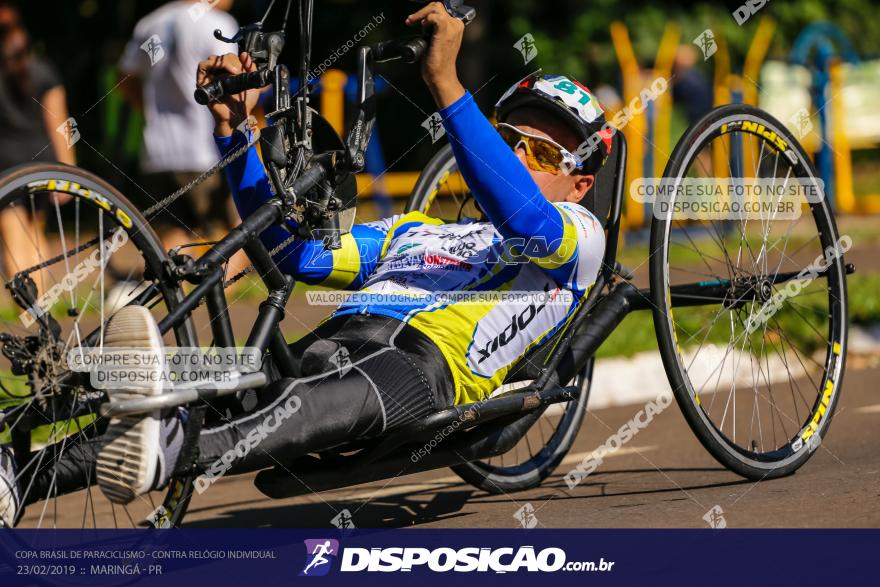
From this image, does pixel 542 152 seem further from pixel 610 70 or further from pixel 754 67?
pixel 610 70

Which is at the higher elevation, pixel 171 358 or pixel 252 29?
pixel 252 29

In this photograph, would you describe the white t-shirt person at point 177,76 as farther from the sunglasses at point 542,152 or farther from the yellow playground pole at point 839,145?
the yellow playground pole at point 839,145

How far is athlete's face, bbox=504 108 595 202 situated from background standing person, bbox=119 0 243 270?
403 centimetres

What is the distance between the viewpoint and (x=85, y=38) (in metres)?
19.4

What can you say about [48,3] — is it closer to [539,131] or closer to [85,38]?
[85,38]

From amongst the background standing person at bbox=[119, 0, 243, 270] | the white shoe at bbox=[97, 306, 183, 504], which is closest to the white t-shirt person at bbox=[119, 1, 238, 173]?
the background standing person at bbox=[119, 0, 243, 270]

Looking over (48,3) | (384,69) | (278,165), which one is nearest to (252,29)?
(278,165)

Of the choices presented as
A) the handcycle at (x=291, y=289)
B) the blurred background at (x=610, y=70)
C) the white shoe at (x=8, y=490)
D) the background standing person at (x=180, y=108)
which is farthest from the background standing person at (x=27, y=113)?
the white shoe at (x=8, y=490)

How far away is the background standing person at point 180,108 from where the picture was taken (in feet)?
27.5

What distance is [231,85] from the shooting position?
4.07m

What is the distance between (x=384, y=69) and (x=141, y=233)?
46.4 feet

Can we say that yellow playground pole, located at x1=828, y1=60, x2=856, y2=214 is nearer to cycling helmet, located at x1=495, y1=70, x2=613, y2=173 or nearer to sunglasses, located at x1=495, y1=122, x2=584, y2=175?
cycling helmet, located at x1=495, y1=70, x2=613, y2=173

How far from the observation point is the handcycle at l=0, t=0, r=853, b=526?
379 cm

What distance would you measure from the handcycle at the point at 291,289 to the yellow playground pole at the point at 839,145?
9.07 metres
